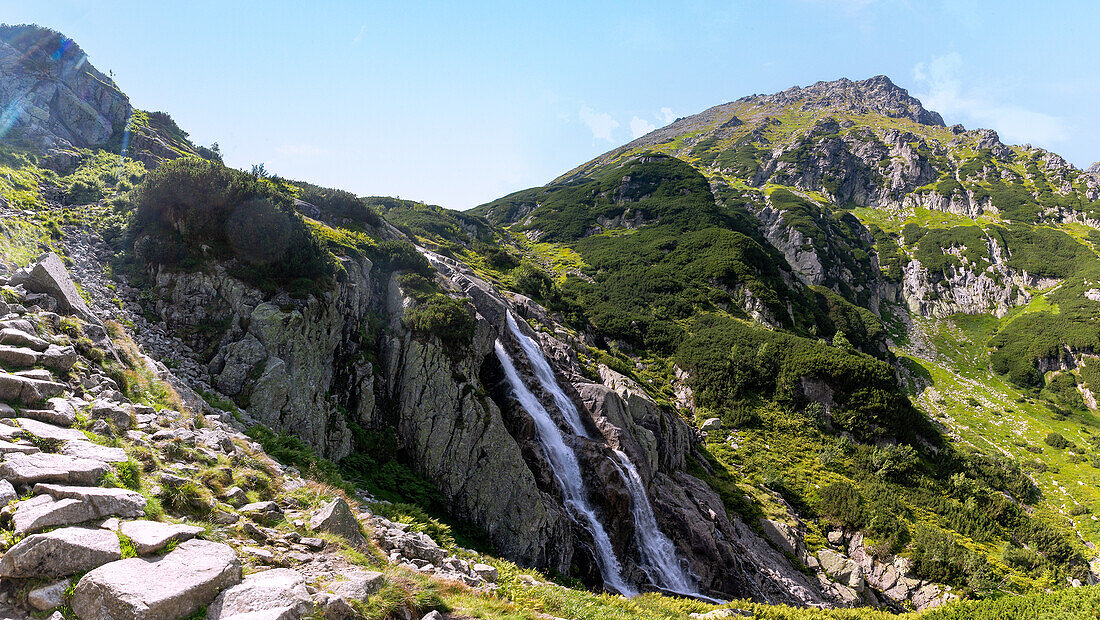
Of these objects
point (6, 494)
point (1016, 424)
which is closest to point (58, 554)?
point (6, 494)

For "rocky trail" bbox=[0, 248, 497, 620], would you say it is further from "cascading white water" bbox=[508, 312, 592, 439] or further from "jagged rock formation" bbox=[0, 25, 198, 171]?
"jagged rock formation" bbox=[0, 25, 198, 171]

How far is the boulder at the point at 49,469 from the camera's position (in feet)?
19.7

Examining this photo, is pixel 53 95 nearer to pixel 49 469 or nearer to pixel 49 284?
pixel 49 284

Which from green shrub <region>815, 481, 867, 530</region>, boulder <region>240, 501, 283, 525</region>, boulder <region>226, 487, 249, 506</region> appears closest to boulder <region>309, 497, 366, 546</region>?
boulder <region>240, 501, 283, 525</region>

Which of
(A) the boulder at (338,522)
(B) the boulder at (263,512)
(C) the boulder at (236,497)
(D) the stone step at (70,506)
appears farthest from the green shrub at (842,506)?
(D) the stone step at (70,506)

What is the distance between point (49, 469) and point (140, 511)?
1.34 m

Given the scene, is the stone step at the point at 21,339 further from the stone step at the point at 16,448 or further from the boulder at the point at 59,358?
the stone step at the point at 16,448

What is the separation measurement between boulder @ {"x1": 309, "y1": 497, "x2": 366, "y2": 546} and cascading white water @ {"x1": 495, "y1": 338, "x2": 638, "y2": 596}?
550 inches

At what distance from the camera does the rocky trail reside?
5086 mm

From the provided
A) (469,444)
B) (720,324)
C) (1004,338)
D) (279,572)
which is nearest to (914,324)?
(1004,338)

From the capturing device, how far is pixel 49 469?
6.32 metres

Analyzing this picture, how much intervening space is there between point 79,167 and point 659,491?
3800 centimetres

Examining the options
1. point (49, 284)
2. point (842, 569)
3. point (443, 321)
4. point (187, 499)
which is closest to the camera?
point (187, 499)

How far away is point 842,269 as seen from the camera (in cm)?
10862
